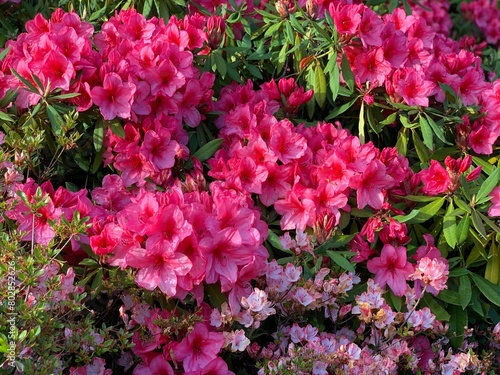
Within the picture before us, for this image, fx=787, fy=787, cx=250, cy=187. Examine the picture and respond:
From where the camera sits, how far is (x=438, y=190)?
2.50 m

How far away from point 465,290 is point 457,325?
0.12 m

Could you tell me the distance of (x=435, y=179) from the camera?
252 centimetres

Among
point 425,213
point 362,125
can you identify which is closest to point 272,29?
point 362,125

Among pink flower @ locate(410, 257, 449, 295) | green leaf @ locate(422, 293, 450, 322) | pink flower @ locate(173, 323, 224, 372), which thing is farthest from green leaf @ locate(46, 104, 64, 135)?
green leaf @ locate(422, 293, 450, 322)

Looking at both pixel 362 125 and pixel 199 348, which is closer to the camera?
pixel 199 348

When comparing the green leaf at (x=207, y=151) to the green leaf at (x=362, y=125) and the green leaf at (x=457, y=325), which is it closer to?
the green leaf at (x=362, y=125)

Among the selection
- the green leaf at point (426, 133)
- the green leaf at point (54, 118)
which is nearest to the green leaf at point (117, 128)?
the green leaf at point (54, 118)

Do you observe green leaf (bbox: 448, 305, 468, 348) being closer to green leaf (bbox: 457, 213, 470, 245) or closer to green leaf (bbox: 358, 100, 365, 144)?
green leaf (bbox: 457, 213, 470, 245)

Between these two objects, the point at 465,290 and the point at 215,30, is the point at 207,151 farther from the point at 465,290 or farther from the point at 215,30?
the point at 465,290

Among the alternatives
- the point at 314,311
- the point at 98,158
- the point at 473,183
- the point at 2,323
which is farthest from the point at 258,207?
the point at 2,323

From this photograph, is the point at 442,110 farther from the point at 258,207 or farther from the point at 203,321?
the point at 203,321

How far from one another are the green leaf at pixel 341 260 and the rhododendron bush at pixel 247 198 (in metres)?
0.01

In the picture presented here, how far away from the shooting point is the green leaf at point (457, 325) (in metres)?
2.48

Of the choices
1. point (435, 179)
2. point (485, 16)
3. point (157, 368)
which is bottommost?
point (485, 16)
